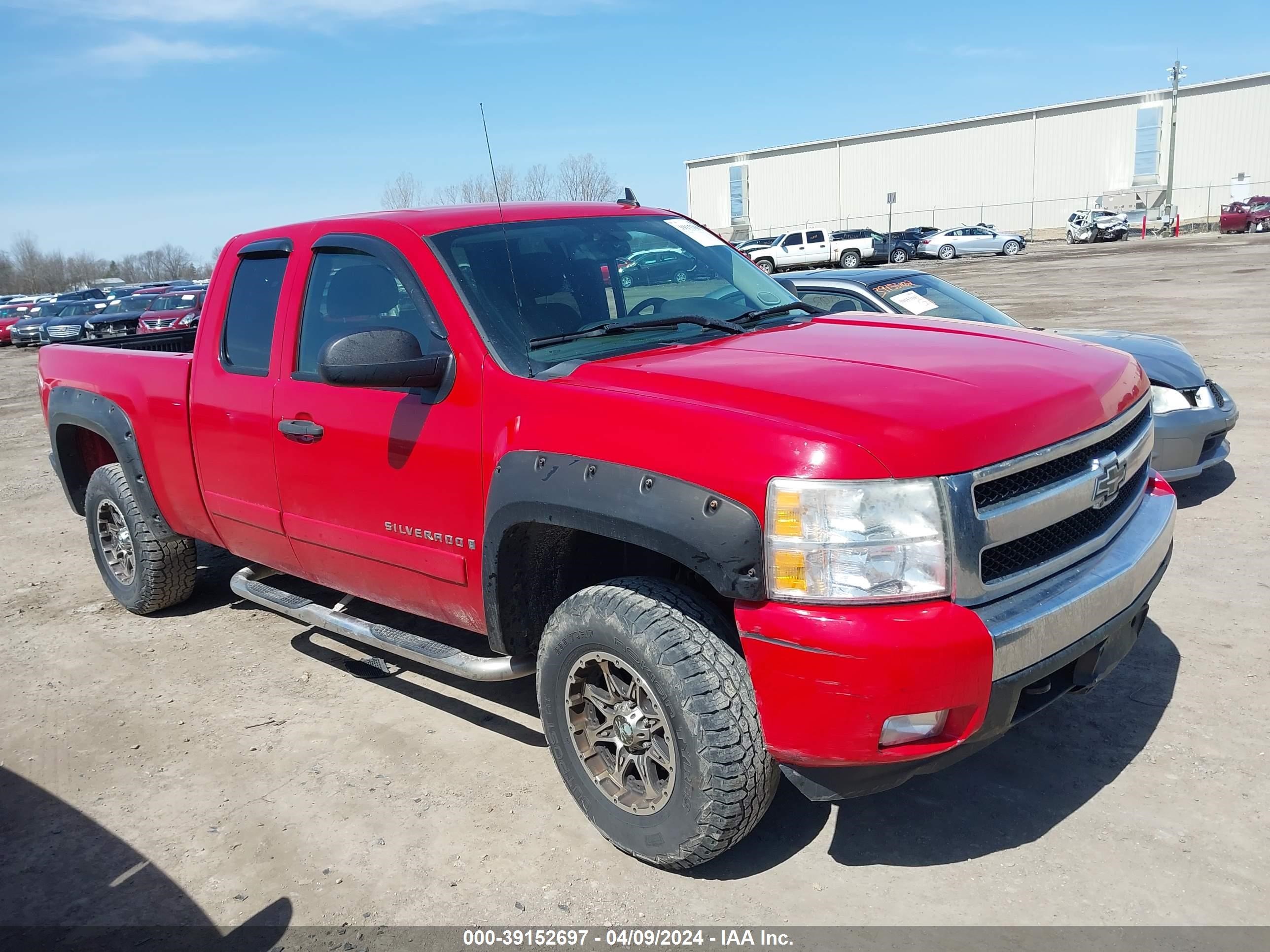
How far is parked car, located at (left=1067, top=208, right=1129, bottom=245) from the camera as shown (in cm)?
4788

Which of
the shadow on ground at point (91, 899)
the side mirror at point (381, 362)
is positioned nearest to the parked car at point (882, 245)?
the side mirror at point (381, 362)

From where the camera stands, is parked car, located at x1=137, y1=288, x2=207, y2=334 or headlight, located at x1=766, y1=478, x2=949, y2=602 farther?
parked car, located at x1=137, y1=288, x2=207, y2=334

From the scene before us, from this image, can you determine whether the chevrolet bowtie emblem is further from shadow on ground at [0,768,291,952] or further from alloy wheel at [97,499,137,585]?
alloy wheel at [97,499,137,585]

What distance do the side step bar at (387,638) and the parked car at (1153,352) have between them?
3018mm

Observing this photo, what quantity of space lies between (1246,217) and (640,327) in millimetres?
50563

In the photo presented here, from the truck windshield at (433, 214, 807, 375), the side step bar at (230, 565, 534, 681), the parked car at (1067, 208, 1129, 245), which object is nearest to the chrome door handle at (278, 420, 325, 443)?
the side step bar at (230, 565, 534, 681)

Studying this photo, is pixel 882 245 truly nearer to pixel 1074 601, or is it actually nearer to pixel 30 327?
pixel 30 327

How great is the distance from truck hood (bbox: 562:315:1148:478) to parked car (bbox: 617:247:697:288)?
0.55 meters

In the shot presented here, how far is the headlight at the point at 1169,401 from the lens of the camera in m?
6.06

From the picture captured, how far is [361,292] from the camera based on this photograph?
389 centimetres

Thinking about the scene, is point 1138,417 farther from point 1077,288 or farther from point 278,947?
point 1077,288

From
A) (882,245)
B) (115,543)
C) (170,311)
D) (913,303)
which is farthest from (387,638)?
(882,245)

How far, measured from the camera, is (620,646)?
113 inches

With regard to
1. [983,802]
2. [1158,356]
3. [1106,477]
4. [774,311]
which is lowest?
[983,802]
